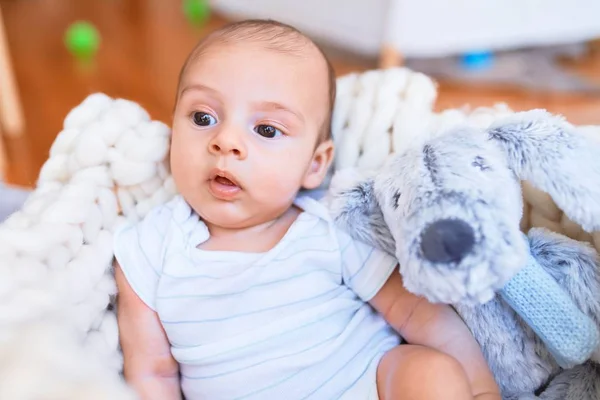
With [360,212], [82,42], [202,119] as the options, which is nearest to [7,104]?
[82,42]

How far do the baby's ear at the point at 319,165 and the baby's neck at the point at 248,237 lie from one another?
0.05 m

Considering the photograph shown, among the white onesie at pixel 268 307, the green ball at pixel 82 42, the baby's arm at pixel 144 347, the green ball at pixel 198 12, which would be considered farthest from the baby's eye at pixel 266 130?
the green ball at pixel 198 12

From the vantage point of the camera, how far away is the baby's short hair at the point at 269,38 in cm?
75

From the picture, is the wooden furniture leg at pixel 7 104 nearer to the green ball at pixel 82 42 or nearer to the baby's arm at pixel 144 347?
the green ball at pixel 82 42

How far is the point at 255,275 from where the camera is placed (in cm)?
72

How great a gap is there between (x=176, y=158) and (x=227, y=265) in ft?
0.42

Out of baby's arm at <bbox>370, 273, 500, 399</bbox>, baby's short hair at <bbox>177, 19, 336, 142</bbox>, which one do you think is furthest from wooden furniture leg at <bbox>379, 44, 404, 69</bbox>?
baby's arm at <bbox>370, 273, 500, 399</bbox>

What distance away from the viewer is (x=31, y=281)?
0.60 m

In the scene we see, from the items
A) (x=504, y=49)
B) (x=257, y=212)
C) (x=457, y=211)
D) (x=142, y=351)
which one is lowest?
(x=504, y=49)

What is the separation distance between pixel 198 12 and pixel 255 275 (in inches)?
80.1

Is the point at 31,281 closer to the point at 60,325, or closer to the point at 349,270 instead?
the point at 60,325

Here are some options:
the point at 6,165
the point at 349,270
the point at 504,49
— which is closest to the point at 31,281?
the point at 349,270

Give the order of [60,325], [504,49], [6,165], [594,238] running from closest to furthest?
[60,325] < [594,238] < [6,165] < [504,49]

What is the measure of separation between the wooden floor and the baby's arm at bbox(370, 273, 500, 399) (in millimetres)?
1046
